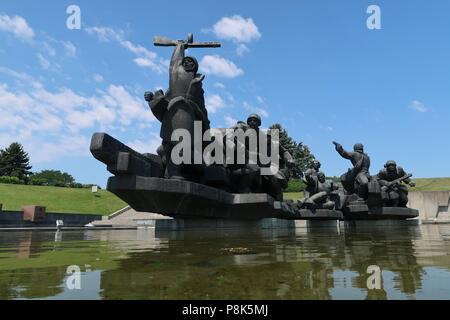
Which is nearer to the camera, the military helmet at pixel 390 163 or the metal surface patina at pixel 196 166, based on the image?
the metal surface patina at pixel 196 166

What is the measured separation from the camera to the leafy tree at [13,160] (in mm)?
49394

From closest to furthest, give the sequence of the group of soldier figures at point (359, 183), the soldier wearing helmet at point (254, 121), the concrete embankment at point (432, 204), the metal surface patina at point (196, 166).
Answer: the metal surface patina at point (196, 166), the soldier wearing helmet at point (254, 121), the group of soldier figures at point (359, 183), the concrete embankment at point (432, 204)

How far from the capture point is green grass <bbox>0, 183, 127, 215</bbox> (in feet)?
82.2

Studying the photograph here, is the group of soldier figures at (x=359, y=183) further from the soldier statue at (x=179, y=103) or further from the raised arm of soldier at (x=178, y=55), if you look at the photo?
the raised arm of soldier at (x=178, y=55)

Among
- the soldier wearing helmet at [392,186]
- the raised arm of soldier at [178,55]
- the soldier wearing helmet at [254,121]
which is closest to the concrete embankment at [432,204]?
the soldier wearing helmet at [392,186]

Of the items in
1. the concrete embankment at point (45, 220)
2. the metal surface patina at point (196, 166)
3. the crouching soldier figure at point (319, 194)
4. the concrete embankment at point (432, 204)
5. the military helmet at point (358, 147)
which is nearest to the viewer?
the metal surface patina at point (196, 166)

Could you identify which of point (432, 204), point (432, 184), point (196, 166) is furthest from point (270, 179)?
point (432, 184)

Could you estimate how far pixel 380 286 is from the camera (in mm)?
1325

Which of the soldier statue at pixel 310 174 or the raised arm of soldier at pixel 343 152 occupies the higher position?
the raised arm of soldier at pixel 343 152

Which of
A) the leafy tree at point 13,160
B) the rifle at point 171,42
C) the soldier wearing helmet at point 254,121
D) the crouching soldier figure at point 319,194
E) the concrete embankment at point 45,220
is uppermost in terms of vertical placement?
the leafy tree at point 13,160

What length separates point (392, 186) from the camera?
1095cm

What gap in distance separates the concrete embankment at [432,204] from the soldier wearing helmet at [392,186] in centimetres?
865
